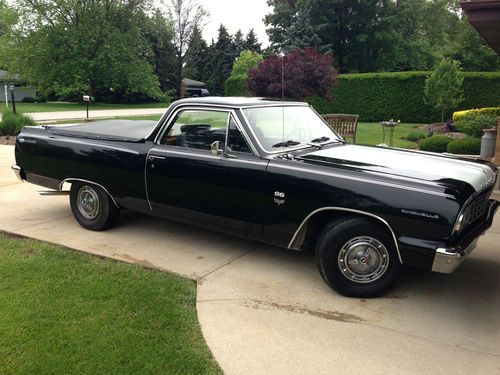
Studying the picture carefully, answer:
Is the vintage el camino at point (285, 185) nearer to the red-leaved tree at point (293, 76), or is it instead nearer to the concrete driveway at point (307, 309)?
the concrete driveway at point (307, 309)

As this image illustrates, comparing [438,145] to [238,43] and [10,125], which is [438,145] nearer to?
[10,125]

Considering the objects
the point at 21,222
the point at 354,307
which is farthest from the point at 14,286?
the point at 354,307

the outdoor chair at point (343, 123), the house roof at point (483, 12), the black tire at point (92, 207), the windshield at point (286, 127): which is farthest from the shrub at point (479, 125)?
the black tire at point (92, 207)

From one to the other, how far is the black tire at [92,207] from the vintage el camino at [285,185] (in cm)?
1

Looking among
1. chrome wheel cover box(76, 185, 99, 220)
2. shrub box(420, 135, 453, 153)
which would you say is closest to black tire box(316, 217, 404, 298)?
chrome wheel cover box(76, 185, 99, 220)

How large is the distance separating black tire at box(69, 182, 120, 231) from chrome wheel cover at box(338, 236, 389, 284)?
2.90 m

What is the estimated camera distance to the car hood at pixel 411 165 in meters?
3.86

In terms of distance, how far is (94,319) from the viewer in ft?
11.8

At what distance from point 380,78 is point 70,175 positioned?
22.3 m

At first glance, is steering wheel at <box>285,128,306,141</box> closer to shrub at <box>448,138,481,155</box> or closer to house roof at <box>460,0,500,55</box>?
house roof at <box>460,0,500,55</box>

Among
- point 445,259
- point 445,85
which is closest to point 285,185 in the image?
point 445,259

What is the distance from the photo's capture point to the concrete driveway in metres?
3.17

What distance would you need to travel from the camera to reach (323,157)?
4430 millimetres

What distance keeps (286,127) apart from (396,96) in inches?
846
